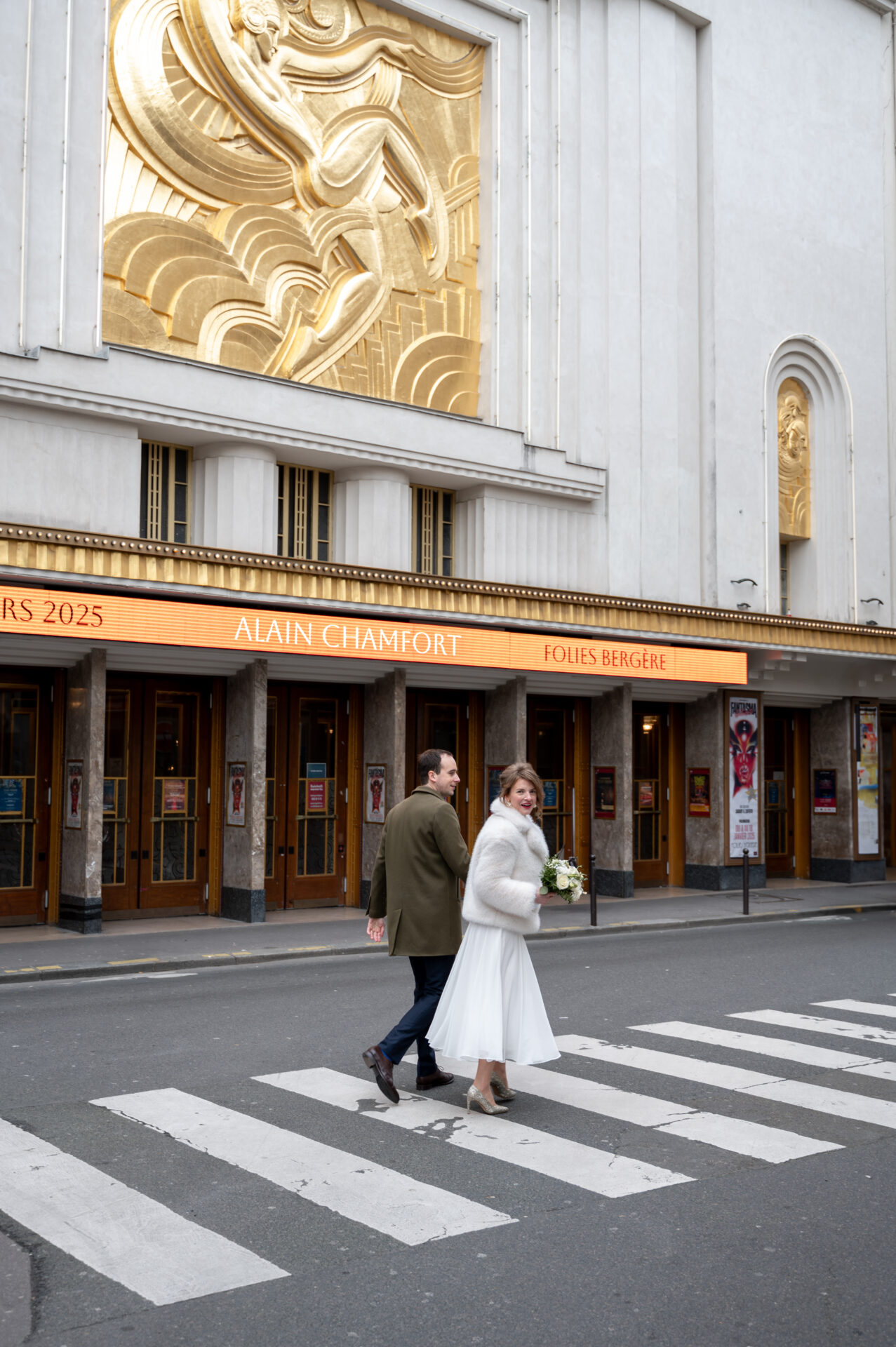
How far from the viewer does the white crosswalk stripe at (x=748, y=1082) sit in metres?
7.43

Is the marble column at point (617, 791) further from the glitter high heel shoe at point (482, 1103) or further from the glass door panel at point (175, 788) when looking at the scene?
the glitter high heel shoe at point (482, 1103)

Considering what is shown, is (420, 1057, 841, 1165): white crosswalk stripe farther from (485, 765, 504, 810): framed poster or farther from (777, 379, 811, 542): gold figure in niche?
(777, 379, 811, 542): gold figure in niche

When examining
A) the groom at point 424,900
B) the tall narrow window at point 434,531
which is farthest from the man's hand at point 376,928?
the tall narrow window at point 434,531

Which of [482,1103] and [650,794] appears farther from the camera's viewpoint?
[650,794]

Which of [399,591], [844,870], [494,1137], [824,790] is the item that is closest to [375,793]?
[399,591]

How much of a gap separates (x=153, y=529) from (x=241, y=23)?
7323 millimetres

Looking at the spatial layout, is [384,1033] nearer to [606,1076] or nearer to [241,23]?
[606,1076]

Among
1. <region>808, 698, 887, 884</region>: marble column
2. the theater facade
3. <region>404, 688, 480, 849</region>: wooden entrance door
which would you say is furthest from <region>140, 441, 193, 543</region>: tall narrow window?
<region>808, 698, 887, 884</region>: marble column

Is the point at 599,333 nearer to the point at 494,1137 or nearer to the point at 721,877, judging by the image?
the point at 721,877

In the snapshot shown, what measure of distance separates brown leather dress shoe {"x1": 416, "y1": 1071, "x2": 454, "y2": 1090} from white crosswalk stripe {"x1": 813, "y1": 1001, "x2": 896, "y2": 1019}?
433 cm

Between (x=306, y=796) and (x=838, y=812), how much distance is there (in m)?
11.7

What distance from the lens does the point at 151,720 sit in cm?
1767

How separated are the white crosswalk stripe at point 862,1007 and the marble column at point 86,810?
28.9 feet

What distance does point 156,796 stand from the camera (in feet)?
58.2
